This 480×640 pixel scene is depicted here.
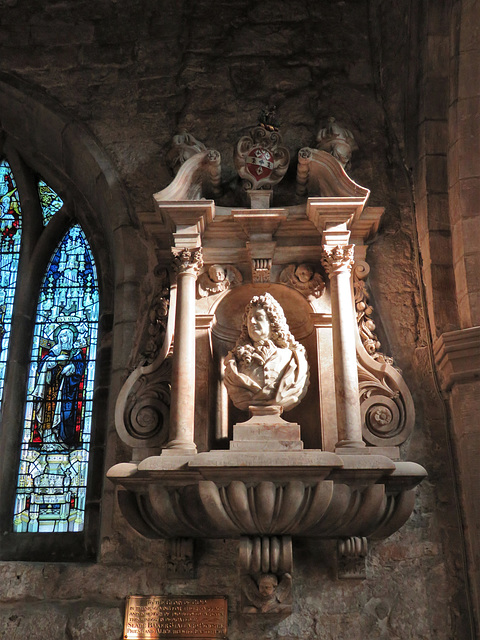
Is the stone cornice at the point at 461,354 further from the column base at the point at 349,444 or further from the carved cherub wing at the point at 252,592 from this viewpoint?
the carved cherub wing at the point at 252,592

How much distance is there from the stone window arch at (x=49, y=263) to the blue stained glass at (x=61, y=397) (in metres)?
0.01

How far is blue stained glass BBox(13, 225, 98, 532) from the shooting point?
4695 millimetres

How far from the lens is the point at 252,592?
3832 mm

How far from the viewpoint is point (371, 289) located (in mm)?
4715

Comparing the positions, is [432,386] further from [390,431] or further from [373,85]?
[373,85]

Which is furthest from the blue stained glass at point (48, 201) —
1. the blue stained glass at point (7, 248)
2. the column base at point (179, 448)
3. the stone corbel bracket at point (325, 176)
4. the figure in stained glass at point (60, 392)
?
the column base at point (179, 448)

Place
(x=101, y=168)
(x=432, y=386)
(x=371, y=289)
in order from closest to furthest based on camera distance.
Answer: (x=432, y=386), (x=371, y=289), (x=101, y=168)

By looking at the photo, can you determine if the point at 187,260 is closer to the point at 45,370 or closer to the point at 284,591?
the point at 45,370

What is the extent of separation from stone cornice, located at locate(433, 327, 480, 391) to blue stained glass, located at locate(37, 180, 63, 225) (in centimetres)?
288

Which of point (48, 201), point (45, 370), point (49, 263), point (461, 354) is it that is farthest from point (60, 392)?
point (461, 354)

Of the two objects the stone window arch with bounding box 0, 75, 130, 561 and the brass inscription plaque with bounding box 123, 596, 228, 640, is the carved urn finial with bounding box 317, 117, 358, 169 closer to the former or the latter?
the stone window arch with bounding box 0, 75, 130, 561

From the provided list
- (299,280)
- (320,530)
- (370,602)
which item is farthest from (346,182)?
(370,602)

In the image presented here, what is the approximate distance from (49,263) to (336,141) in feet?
7.00

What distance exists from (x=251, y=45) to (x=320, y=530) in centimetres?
334
